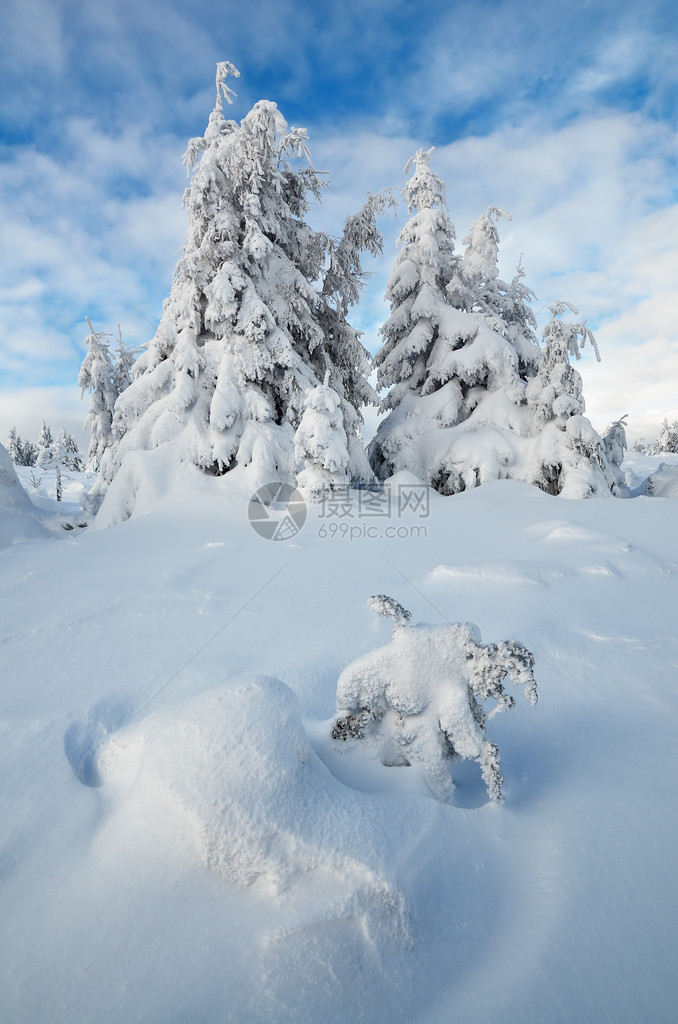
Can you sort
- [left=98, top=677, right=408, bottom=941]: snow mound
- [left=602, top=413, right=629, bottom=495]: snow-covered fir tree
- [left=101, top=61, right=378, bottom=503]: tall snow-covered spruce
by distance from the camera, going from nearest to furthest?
1. [left=98, top=677, right=408, bottom=941]: snow mound
2. [left=101, top=61, right=378, bottom=503]: tall snow-covered spruce
3. [left=602, top=413, right=629, bottom=495]: snow-covered fir tree

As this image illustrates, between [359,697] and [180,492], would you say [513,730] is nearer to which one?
[359,697]

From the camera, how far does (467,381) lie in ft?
43.3

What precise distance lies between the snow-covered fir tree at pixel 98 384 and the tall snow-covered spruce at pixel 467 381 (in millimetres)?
13259

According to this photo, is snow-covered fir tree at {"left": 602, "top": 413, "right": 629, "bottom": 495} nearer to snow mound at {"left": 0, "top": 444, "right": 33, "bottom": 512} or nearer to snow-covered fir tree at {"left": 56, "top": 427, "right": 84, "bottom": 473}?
snow mound at {"left": 0, "top": 444, "right": 33, "bottom": 512}

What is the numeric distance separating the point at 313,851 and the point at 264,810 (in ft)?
0.73

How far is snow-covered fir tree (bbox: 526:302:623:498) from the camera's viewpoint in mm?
10727

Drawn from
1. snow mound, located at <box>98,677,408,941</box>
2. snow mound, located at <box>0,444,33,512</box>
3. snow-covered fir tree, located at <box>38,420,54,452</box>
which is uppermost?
snow-covered fir tree, located at <box>38,420,54,452</box>

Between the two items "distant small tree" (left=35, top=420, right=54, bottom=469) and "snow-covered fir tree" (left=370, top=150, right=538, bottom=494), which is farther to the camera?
"distant small tree" (left=35, top=420, right=54, bottom=469)

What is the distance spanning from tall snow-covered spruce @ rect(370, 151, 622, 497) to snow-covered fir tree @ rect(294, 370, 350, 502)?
451 cm

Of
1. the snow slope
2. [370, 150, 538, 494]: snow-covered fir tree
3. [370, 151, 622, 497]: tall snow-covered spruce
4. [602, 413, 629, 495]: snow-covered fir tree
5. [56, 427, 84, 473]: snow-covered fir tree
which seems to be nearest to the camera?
the snow slope

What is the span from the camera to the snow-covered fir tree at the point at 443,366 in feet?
40.1

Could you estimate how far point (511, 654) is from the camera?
209 cm

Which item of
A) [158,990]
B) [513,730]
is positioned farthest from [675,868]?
[158,990]

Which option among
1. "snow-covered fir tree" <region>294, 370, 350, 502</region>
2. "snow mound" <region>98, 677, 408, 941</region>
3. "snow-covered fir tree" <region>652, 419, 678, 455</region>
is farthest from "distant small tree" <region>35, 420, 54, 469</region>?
"snow-covered fir tree" <region>652, 419, 678, 455</region>
